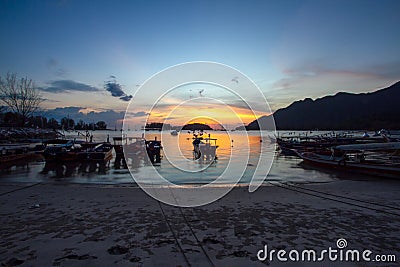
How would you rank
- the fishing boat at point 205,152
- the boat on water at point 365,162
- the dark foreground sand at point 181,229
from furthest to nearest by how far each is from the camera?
the fishing boat at point 205,152, the boat on water at point 365,162, the dark foreground sand at point 181,229

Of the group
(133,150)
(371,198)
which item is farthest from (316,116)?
(371,198)

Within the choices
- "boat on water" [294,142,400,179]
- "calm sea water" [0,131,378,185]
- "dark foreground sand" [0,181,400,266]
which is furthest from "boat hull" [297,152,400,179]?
"dark foreground sand" [0,181,400,266]

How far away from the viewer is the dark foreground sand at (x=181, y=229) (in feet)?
14.4

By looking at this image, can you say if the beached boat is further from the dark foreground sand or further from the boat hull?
the boat hull

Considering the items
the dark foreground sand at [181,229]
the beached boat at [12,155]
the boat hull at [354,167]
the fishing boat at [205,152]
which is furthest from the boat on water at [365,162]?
the beached boat at [12,155]

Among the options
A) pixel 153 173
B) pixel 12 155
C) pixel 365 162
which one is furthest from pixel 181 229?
pixel 12 155

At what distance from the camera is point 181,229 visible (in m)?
5.79

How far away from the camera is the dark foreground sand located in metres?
4.38

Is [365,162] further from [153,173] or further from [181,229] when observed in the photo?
[181,229]

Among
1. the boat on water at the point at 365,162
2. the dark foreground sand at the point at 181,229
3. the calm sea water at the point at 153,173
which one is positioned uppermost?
the boat on water at the point at 365,162

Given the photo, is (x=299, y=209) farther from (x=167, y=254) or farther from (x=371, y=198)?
(x=167, y=254)

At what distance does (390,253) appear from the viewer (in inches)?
177

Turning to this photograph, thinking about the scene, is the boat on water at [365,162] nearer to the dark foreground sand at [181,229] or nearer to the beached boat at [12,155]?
the dark foreground sand at [181,229]

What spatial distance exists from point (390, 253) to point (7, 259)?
21.8ft
